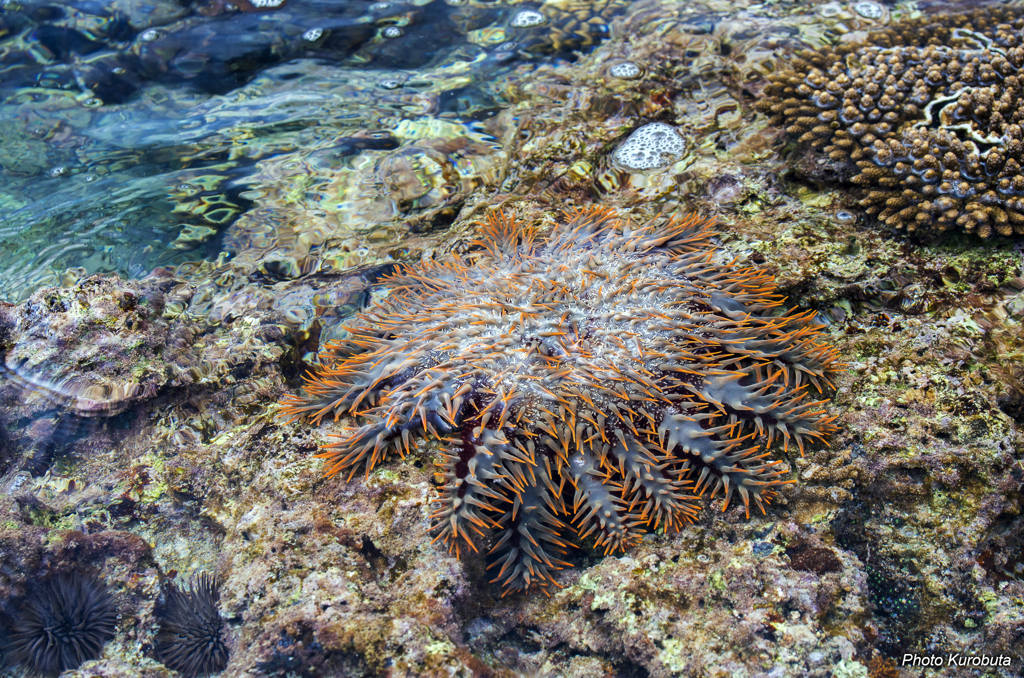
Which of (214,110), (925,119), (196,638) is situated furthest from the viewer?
(214,110)

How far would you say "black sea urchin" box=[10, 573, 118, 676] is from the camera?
2.61 metres

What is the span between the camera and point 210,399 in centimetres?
312

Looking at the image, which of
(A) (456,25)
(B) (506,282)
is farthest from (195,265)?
(A) (456,25)

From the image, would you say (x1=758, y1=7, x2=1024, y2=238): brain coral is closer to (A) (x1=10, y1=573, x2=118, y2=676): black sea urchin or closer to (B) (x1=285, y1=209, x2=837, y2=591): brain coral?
(B) (x1=285, y1=209, x2=837, y2=591): brain coral

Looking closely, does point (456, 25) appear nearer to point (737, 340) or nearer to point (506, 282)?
point (506, 282)

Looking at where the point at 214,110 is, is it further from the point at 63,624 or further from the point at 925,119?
the point at 925,119

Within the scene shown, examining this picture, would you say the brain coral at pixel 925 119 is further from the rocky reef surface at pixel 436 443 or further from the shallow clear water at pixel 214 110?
the shallow clear water at pixel 214 110

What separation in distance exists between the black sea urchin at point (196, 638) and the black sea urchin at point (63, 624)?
0.34 metres

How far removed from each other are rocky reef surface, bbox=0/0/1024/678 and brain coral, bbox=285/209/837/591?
19 cm

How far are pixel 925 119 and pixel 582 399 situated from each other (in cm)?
289

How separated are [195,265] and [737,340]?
11.6 feet

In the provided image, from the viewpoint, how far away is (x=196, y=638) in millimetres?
2584

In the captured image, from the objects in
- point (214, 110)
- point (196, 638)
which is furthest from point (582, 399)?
point (214, 110)

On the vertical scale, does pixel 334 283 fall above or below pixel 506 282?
below
